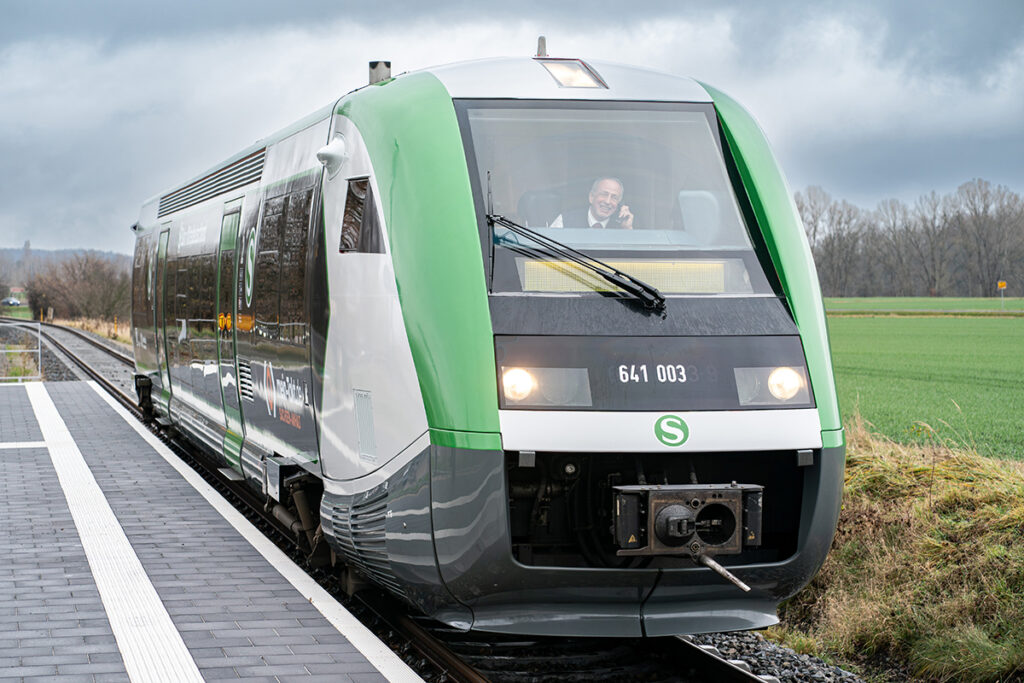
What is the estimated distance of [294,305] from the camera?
22.8 ft

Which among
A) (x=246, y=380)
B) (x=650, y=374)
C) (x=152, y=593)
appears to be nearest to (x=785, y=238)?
(x=650, y=374)

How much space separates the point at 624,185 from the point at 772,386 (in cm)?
137

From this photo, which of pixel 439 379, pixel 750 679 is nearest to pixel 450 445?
pixel 439 379

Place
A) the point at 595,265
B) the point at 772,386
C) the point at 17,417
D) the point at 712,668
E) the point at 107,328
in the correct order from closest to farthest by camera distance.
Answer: the point at 772,386 < the point at 595,265 < the point at 712,668 < the point at 17,417 < the point at 107,328

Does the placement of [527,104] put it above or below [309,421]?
above

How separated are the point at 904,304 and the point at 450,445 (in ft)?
212

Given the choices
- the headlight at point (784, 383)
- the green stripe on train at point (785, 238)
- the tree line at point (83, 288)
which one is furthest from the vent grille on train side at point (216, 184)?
the tree line at point (83, 288)

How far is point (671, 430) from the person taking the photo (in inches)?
194

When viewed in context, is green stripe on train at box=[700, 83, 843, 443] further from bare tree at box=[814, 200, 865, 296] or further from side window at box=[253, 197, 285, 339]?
bare tree at box=[814, 200, 865, 296]

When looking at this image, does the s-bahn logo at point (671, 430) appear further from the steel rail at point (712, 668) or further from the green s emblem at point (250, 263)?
the green s emblem at point (250, 263)

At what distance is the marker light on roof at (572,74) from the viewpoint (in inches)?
236

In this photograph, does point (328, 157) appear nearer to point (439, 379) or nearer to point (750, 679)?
point (439, 379)

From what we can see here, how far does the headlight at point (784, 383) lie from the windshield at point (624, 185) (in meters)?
A: 0.52

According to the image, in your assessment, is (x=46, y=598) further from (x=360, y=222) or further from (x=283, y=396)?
(x=360, y=222)
